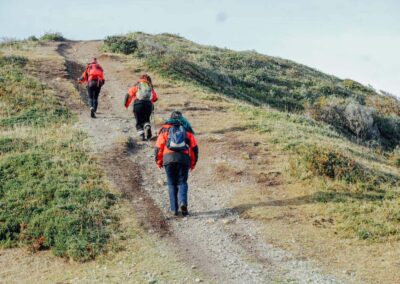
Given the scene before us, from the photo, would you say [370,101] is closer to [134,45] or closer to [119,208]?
[134,45]

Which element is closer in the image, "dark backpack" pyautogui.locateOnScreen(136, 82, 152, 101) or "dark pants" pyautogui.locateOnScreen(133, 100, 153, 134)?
"dark backpack" pyautogui.locateOnScreen(136, 82, 152, 101)

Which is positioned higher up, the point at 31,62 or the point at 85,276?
the point at 31,62

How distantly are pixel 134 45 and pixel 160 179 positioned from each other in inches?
872

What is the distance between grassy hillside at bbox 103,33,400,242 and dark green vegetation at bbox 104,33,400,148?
0.20 ft

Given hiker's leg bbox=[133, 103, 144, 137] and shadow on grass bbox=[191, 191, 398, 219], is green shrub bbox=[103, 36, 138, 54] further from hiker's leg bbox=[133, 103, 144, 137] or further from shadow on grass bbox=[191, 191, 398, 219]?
shadow on grass bbox=[191, 191, 398, 219]

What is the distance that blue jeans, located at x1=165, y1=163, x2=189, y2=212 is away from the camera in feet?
36.4

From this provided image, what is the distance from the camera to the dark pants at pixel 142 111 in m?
15.9

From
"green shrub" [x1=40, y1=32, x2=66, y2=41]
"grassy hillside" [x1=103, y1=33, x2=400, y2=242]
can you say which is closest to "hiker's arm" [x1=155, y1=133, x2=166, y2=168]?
"grassy hillside" [x1=103, y1=33, x2=400, y2=242]

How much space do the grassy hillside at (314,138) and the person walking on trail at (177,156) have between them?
5.19 ft

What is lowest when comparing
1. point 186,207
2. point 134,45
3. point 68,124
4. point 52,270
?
point 52,270

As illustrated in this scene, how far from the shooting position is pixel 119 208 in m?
11.7

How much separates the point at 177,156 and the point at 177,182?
25.4 inches

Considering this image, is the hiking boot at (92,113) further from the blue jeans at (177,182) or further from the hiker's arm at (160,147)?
the blue jeans at (177,182)

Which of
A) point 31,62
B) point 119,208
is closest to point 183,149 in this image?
point 119,208
